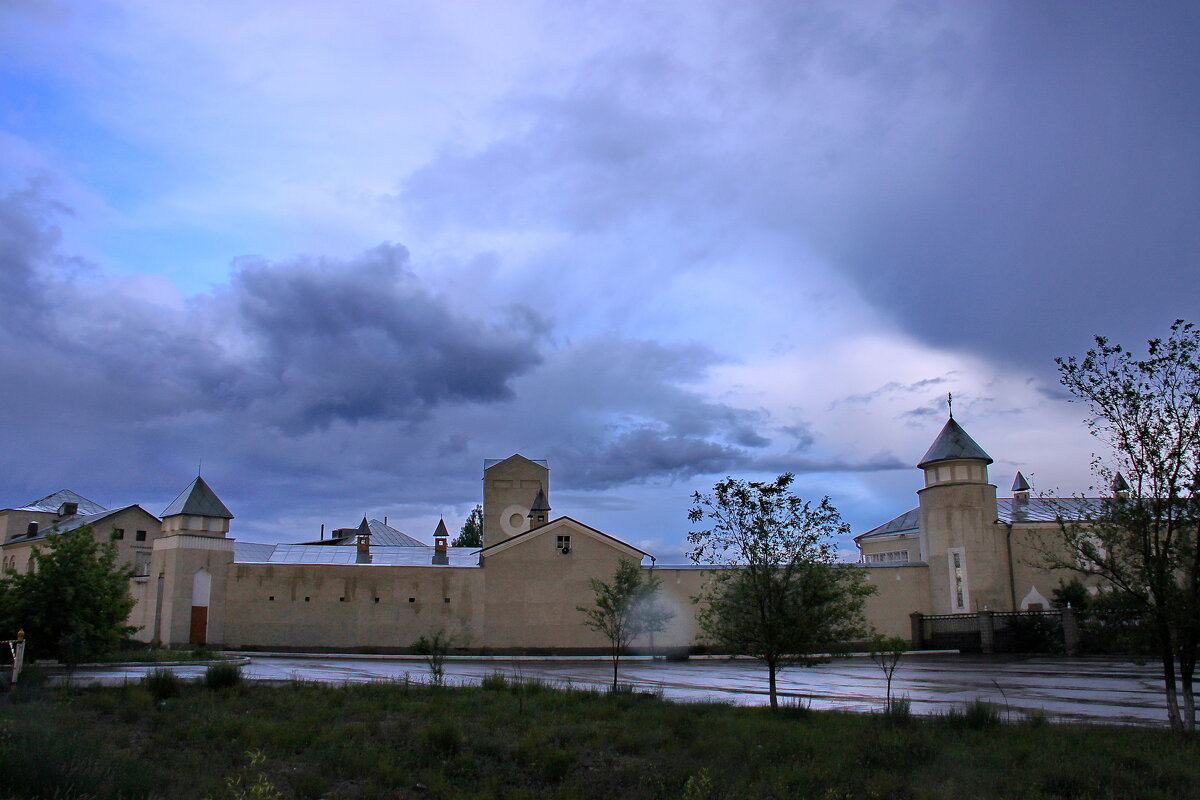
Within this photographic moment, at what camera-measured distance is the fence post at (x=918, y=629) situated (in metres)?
45.5

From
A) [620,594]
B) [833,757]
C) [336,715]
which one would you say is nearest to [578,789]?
[833,757]

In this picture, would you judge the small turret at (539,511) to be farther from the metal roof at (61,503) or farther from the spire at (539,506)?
the metal roof at (61,503)

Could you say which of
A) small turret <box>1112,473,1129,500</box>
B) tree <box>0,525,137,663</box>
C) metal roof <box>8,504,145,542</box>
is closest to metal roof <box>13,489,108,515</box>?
metal roof <box>8,504,145,542</box>

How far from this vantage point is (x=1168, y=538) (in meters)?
13.7

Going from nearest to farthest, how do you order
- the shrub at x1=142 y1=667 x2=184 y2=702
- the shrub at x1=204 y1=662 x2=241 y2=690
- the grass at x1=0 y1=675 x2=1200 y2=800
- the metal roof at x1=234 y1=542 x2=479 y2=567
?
1. the grass at x1=0 y1=675 x2=1200 y2=800
2. the shrub at x1=142 y1=667 x2=184 y2=702
3. the shrub at x1=204 y1=662 x2=241 y2=690
4. the metal roof at x1=234 y1=542 x2=479 y2=567

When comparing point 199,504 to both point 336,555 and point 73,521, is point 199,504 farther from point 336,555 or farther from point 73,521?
point 73,521

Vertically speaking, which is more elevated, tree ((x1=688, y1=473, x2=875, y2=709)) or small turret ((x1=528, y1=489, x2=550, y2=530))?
small turret ((x1=528, y1=489, x2=550, y2=530))

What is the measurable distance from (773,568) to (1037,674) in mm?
16267

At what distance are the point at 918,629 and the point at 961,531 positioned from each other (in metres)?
5.64

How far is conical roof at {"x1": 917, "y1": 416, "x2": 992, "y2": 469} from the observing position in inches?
1870

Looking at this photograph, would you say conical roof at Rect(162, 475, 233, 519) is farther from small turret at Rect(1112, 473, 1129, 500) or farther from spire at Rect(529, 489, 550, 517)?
small turret at Rect(1112, 473, 1129, 500)

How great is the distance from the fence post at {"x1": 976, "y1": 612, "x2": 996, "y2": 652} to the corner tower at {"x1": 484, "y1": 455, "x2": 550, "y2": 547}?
93.1ft

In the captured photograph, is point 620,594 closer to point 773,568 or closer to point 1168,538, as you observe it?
point 773,568

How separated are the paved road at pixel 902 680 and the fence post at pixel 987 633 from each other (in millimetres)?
4765
